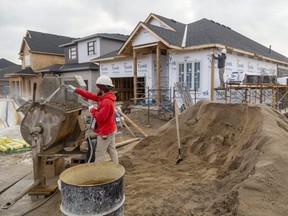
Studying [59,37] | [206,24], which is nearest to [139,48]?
[206,24]

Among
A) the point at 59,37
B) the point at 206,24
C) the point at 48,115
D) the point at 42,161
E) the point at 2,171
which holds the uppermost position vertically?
the point at 59,37

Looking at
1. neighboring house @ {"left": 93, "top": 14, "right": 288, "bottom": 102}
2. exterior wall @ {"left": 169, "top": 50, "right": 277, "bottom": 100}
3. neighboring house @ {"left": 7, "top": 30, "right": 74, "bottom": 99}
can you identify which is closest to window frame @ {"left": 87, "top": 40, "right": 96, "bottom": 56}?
neighboring house @ {"left": 93, "top": 14, "right": 288, "bottom": 102}

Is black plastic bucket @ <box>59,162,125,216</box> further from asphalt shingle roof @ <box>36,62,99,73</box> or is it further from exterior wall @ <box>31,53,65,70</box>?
exterior wall @ <box>31,53,65,70</box>

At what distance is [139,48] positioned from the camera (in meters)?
15.1

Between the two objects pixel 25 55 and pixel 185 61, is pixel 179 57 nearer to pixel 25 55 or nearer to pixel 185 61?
pixel 185 61

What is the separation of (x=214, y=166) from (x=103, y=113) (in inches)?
94.5

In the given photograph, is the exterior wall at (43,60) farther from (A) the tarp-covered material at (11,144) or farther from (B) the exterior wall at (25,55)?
(A) the tarp-covered material at (11,144)

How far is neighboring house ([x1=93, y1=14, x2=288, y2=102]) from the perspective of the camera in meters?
13.3

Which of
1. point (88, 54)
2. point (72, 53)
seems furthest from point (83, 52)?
point (72, 53)

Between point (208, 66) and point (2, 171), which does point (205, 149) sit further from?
point (208, 66)

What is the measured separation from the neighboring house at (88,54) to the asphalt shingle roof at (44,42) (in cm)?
426

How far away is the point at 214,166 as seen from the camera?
195 inches

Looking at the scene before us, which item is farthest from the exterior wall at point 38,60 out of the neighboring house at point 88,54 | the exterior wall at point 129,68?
the exterior wall at point 129,68

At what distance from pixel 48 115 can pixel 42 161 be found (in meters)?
0.85
